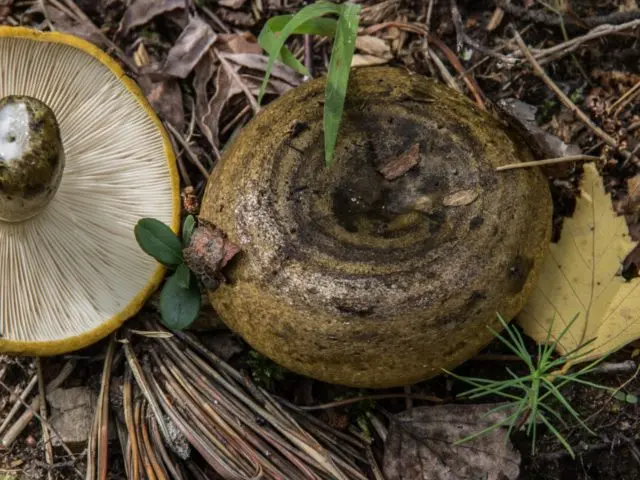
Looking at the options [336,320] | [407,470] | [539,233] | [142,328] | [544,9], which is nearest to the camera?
[336,320]

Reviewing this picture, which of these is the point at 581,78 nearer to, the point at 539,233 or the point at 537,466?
the point at 539,233

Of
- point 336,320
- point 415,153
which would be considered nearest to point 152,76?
point 415,153

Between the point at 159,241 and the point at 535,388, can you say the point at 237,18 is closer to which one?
the point at 159,241

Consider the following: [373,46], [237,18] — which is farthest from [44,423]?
[373,46]

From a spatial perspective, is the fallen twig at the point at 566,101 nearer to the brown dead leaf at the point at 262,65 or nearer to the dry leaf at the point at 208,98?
the brown dead leaf at the point at 262,65

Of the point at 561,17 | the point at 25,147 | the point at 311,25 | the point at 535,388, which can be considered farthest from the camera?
the point at 561,17

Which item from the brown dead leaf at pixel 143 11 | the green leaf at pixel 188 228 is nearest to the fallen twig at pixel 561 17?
the brown dead leaf at pixel 143 11
